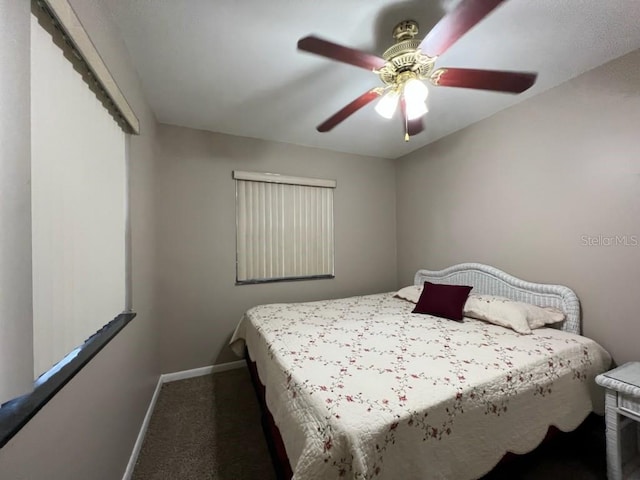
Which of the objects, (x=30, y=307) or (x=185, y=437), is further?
(x=185, y=437)

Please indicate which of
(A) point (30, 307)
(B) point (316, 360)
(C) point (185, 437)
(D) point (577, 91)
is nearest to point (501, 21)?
(D) point (577, 91)

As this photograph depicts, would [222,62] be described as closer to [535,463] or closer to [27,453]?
[27,453]

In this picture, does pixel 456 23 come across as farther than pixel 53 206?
Yes

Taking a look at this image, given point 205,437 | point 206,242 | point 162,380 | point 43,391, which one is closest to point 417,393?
point 43,391

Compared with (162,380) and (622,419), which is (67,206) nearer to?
(162,380)

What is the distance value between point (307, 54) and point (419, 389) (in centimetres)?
197

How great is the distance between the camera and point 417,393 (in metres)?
1.08

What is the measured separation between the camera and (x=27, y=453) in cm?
66

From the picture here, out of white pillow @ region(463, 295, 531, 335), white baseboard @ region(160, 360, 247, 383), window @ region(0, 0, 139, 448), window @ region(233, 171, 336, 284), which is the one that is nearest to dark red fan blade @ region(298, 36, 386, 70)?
window @ region(0, 0, 139, 448)

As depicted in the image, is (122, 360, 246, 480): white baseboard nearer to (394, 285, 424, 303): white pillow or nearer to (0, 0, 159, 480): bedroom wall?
(0, 0, 159, 480): bedroom wall

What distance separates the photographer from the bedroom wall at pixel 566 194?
5.47 ft

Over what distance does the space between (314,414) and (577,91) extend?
2.75m

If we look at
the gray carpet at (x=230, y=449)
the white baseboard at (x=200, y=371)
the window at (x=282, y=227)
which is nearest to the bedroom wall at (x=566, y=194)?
the gray carpet at (x=230, y=449)

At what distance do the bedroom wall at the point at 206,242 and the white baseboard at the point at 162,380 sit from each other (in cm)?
6
